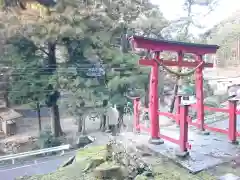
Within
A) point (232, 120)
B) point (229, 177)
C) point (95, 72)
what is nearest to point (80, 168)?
point (229, 177)

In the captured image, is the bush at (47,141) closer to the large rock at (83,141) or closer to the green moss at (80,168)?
the large rock at (83,141)

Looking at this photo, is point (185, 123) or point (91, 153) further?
point (185, 123)

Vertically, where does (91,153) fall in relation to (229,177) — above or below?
above

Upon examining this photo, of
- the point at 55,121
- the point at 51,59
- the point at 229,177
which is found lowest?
the point at 55,121

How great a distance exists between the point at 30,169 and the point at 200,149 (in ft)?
14.6

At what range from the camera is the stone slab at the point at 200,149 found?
18.3ft

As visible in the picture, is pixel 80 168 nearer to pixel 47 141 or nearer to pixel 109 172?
pixel 109 172

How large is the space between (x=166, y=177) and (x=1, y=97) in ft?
47.9

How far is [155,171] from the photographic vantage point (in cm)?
523

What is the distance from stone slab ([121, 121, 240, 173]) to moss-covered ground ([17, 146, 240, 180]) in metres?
0.15

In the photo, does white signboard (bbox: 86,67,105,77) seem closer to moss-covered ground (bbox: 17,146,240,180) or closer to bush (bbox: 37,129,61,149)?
bush (bbox: 37,129,61,149)

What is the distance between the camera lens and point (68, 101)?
12.4 m

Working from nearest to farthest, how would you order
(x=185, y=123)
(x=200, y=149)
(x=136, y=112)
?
(x=185, y=123), (x=200, y=149), (x=136, y=112)

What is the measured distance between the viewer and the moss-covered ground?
→ 4.95 meters
